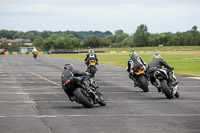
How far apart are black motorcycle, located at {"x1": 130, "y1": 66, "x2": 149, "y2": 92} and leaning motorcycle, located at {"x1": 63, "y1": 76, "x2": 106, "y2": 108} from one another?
215 inches

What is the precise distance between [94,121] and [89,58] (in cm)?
1710

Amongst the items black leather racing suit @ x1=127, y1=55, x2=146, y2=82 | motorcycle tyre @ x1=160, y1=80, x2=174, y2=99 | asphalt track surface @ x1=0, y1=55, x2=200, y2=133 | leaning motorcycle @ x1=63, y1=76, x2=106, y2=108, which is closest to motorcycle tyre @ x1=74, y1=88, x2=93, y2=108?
leaning motorcycle @ x1=63, y1=76, x2=106, y2=108

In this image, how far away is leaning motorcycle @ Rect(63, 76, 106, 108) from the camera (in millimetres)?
13742

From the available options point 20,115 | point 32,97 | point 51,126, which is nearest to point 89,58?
point 32,97

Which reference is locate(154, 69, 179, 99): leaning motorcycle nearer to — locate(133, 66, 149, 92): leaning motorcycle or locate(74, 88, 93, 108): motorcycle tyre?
locate(133, 66, 149, 92): leaning motorcycle

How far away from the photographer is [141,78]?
1958 cm

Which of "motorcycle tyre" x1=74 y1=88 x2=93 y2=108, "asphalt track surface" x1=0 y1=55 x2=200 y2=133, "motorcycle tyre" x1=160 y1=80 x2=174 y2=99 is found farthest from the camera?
"motorcycle tyre" x1=160 y1=80 x2=174 y2=99

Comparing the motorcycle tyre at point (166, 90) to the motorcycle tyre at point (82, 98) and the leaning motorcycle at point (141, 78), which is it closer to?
the leaning motorcycle at point (141, 78)

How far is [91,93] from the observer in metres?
14.0

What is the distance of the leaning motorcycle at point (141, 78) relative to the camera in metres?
19.4

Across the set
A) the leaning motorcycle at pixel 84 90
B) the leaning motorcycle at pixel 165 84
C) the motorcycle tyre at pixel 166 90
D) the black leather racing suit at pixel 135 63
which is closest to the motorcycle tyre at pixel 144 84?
the black leather racing suit at pixel 135 63

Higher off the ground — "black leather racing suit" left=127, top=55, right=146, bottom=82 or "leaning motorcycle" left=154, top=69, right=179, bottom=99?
"black leather racing suit" left=127, top=55, right=146, bottom=82

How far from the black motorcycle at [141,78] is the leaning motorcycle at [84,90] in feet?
17.9

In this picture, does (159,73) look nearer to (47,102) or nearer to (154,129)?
(47,102)
